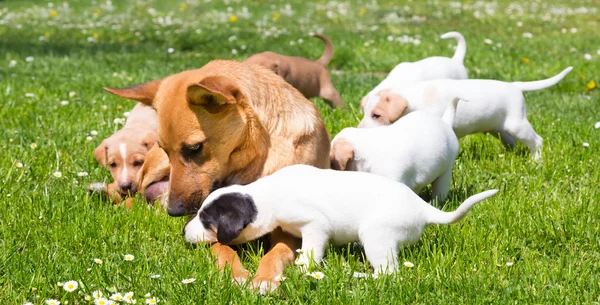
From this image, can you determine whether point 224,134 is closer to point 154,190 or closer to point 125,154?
point 154,190

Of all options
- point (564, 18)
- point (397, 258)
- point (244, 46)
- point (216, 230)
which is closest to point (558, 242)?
point (397, 258)

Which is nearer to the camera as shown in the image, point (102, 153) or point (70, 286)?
point (70, 286)

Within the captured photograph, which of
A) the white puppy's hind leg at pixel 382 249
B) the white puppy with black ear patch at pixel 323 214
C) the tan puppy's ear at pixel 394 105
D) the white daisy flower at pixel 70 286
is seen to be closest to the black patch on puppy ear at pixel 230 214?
the white puppy with black ear patch at pixel 323 214

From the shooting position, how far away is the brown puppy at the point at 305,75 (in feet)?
23.8

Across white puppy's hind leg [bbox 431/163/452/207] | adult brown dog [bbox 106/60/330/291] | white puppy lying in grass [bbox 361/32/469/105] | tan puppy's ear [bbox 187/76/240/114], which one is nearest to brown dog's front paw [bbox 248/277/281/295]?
adult brown dog [bbox 106/60/330/291]

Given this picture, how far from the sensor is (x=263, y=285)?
3258 mm

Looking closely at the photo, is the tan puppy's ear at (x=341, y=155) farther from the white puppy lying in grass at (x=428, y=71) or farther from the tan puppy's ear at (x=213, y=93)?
the white puppy lying in grass at (x=428, y=71)

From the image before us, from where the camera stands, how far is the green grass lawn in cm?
323

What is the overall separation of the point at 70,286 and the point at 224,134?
1.14m

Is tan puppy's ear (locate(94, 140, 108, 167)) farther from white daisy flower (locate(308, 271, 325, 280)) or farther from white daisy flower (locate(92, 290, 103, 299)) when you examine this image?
white daisy flower (locate(308, 271, 325, 280))

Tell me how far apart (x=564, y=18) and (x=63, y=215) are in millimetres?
14200

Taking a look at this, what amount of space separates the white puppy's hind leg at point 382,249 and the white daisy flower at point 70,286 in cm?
133

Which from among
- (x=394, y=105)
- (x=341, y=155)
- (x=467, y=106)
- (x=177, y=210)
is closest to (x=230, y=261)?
(x=177, y=210)

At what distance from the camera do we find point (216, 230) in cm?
360
